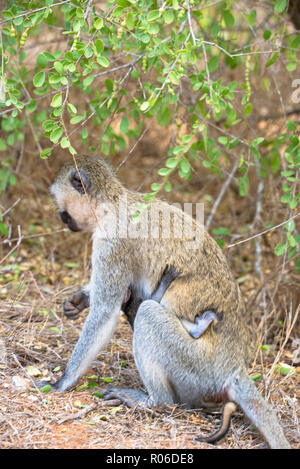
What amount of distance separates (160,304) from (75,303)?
0.83 metres

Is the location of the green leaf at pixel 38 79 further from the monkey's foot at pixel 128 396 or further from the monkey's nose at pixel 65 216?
the monkey's foot at pixel 128 396

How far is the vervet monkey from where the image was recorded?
12.1 feet

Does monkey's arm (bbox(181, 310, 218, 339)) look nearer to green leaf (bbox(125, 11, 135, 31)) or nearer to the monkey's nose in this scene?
the monkey's nose

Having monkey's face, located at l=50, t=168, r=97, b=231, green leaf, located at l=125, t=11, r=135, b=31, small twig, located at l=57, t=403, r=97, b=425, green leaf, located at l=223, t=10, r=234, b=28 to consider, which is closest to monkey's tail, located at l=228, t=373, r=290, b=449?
small twig, located at l=57, t=403, r=97, b=425

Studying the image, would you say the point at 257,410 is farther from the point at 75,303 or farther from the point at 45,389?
the point at 75,303

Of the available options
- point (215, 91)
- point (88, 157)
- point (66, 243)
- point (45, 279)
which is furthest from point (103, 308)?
point (66, 243)

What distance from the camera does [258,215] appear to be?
19.2 ft

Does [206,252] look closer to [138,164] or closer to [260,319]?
[260,319]

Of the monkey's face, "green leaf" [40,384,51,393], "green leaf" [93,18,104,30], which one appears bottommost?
"green leaf" [40,384,51,393]

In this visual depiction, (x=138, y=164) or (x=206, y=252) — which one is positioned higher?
(x=138, y=164)

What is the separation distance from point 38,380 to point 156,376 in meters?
0.88

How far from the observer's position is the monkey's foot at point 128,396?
12.4ft

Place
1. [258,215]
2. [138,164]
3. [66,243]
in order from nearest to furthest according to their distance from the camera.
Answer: [258,215] < [66,243] < [138,164]

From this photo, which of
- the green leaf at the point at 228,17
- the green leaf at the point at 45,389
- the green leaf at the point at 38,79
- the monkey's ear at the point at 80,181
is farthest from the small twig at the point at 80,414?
the green leaf at the point at 228,17
